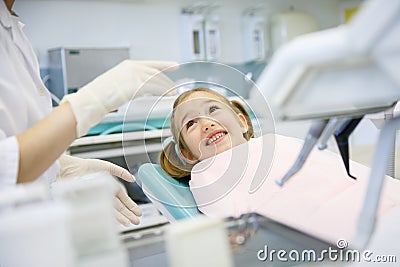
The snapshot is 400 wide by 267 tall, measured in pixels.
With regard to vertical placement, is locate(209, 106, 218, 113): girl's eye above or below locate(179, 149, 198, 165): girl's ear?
above

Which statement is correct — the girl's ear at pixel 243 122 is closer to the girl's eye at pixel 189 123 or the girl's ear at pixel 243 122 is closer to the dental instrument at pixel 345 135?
the girl's eye at pixel 189 123

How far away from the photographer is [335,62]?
58 cm

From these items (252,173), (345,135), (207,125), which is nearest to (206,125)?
→ (207,125)

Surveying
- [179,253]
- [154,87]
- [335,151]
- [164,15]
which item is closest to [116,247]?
[179,253]

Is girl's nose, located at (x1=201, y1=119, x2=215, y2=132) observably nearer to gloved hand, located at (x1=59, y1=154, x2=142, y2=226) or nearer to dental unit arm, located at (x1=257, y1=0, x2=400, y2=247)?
gloved hand, located at (x1=59, y1=154, x2=142, y2=226)

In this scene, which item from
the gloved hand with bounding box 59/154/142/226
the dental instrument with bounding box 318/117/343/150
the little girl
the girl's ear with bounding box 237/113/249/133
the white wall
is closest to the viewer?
the dental instrument with bounding box 318/117/343/150

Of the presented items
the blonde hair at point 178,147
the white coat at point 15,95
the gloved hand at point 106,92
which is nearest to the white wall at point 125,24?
the blonde hair at point 178,147

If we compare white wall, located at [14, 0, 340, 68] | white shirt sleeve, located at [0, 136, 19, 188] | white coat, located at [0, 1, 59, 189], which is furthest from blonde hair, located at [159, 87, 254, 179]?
white wall, located at [14, 0, 340, 68]

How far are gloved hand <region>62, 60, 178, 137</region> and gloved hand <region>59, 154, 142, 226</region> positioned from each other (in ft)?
1.26

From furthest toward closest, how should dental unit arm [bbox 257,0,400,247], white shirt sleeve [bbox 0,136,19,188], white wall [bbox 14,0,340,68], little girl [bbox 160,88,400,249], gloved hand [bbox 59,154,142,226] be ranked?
1. white wall [bbox 14,0,340,68]
2. gloved hand [bbox 59,154,142,226]
3. little girl [bbox 160,88,400,249]
4. white shirt sleeve [bbox 0,136,19,188]
5. dental unit arm [bbox 257,0,400,247]

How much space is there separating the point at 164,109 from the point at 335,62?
810mm

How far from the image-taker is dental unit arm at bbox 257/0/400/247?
542 mm

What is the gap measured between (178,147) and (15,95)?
2.05 ft

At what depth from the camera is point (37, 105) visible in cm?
92
